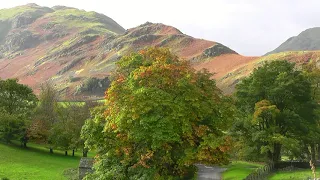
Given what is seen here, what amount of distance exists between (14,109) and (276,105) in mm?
43658

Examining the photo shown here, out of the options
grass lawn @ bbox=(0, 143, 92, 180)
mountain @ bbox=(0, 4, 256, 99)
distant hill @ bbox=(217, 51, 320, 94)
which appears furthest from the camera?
mountain @ bbox=(0, 4, 256, 99)

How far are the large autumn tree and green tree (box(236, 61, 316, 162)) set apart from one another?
483 inches

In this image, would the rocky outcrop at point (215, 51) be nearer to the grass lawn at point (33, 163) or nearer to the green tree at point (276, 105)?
the grass lawn at point (33, 163)

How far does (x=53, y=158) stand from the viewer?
54594mm

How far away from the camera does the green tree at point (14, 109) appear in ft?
182

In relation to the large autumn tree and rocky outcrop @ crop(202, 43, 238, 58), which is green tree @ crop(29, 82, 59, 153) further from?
rocky outcrop @ crop(202, 43, 238, 58)

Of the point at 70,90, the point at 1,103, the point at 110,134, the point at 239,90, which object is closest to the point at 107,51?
the point at 70,90

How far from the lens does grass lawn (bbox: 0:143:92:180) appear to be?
40.5 metres

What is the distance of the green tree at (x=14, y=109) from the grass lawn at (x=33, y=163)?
7.56 feet

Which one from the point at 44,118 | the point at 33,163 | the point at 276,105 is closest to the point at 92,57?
the point at 44,118

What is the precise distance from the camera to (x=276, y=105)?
38.8 metres

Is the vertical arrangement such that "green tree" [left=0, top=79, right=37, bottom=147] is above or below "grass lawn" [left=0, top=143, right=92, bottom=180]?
above

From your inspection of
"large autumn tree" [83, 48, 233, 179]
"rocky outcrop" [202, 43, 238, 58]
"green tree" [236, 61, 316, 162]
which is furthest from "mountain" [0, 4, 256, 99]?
"large autumn tree" [83, 48, 233, 179]

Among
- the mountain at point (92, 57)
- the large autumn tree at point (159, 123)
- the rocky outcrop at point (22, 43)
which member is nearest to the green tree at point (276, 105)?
the large autumn tree at point (159, 123)
